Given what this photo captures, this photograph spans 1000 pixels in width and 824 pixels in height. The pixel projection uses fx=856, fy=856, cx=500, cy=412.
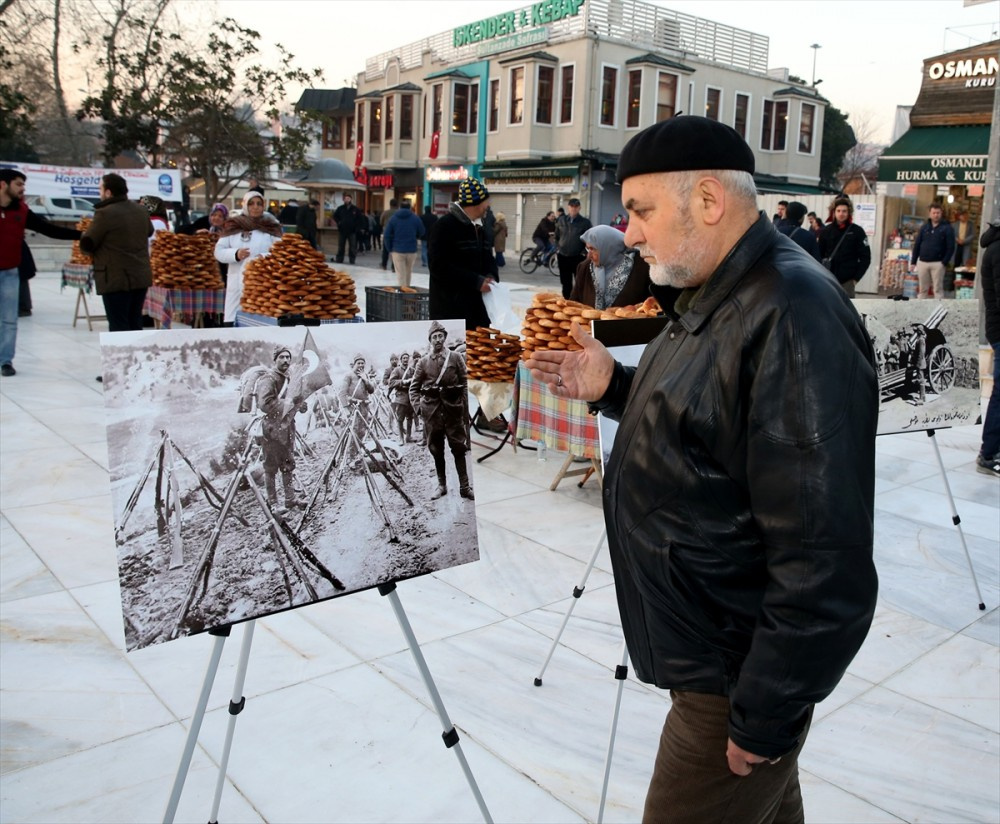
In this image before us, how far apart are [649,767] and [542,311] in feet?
9.85

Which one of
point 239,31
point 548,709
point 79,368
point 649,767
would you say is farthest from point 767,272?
point 239,31

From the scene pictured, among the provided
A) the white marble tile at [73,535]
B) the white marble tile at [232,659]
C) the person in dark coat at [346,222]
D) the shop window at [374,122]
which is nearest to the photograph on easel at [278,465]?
the white marble tile at [232,659]

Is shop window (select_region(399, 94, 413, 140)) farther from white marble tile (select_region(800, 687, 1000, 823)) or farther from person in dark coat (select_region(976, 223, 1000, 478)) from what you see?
white marble tile (select_region(800, 687, 1000, 823))

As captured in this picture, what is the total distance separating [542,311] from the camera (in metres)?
5.33

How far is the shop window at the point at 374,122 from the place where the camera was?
46094mm

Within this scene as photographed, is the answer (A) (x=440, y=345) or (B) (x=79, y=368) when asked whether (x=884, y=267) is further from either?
(A) (x=440, y=345)

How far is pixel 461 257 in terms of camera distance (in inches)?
265

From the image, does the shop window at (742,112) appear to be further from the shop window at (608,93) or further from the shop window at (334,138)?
the shop window at (334,138)

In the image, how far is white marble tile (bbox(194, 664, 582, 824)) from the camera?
272cm

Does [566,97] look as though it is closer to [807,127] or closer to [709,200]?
[807,127]

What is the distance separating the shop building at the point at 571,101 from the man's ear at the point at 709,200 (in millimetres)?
32847

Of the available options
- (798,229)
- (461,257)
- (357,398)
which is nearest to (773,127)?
(798,229)

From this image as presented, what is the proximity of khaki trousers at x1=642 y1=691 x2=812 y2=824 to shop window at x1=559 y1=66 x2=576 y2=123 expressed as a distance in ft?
115

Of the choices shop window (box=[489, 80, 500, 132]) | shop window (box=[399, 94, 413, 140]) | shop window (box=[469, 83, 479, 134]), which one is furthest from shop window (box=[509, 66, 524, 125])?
shop window (box=[399, 94, 413, 140])
